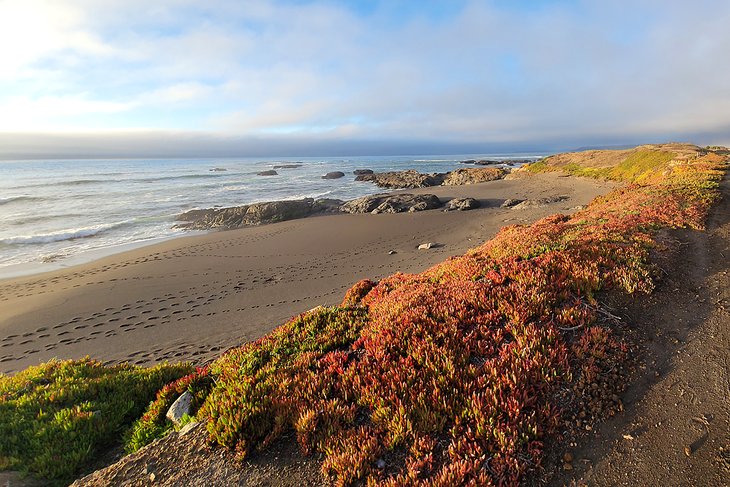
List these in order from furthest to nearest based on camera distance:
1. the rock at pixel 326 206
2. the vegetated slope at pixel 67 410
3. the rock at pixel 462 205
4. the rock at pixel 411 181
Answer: the rock at pixel 411 181
the rock at pixel 326 206
the rock at pixel 462 205
the vegetated slope at pixel 67 410

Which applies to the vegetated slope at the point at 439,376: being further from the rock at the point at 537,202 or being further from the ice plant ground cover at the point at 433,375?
the rock at the point at 537,202

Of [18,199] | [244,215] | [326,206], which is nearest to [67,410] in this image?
[244,215]

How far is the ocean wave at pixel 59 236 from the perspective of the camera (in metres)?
24.8

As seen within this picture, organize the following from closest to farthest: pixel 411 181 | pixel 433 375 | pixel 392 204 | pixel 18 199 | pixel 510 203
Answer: pixel 433 375
pixel 510 203
pixel 392 204
pixel 18 199
pixel 411 181

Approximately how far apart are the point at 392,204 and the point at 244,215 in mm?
14094

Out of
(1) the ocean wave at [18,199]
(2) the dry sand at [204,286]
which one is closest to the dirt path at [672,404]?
(2) the dry sand at [204,286]

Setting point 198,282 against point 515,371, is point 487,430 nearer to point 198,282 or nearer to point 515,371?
point 515,371

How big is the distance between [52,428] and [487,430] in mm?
6159

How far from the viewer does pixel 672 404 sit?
13.6ft

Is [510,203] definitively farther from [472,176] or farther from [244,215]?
[472,176]

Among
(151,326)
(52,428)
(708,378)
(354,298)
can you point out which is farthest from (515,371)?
(151,326)

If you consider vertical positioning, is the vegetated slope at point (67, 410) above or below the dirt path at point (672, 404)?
below

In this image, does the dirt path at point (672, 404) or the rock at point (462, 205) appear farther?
the rock at point (462, 205)

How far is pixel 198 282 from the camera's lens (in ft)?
50.7
